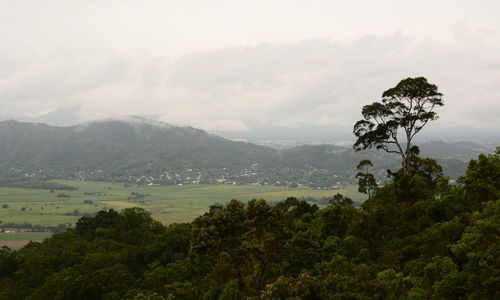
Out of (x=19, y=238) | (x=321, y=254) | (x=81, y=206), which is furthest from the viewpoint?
(x=81, y=206)

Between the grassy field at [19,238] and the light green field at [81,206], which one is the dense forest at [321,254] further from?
the light green field at [81,206]

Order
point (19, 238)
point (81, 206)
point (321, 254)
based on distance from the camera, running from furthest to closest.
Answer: point (81, 206) → point (19, 238) → point (321, 254)

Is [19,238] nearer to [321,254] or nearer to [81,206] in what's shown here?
[81,206]

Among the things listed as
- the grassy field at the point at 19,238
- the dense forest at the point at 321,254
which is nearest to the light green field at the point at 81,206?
the grassy field at the point at 19,238

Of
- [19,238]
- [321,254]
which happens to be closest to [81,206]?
[19,238]

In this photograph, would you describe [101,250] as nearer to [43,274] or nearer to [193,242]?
[43,274]

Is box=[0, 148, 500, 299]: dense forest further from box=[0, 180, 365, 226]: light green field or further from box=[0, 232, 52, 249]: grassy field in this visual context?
Answer: box=[0, 180, 365, 226]: light green field

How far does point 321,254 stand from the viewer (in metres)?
25.4

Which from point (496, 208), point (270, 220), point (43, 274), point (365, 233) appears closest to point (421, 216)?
point (365, 233)

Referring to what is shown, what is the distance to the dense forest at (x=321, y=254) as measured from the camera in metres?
14.7

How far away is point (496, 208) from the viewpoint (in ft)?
63.2

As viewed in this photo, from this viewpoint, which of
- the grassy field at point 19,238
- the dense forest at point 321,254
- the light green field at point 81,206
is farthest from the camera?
the light green field at point 81,206

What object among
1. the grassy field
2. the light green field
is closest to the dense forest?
the grassy field

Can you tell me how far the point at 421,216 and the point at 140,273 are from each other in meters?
36.3
